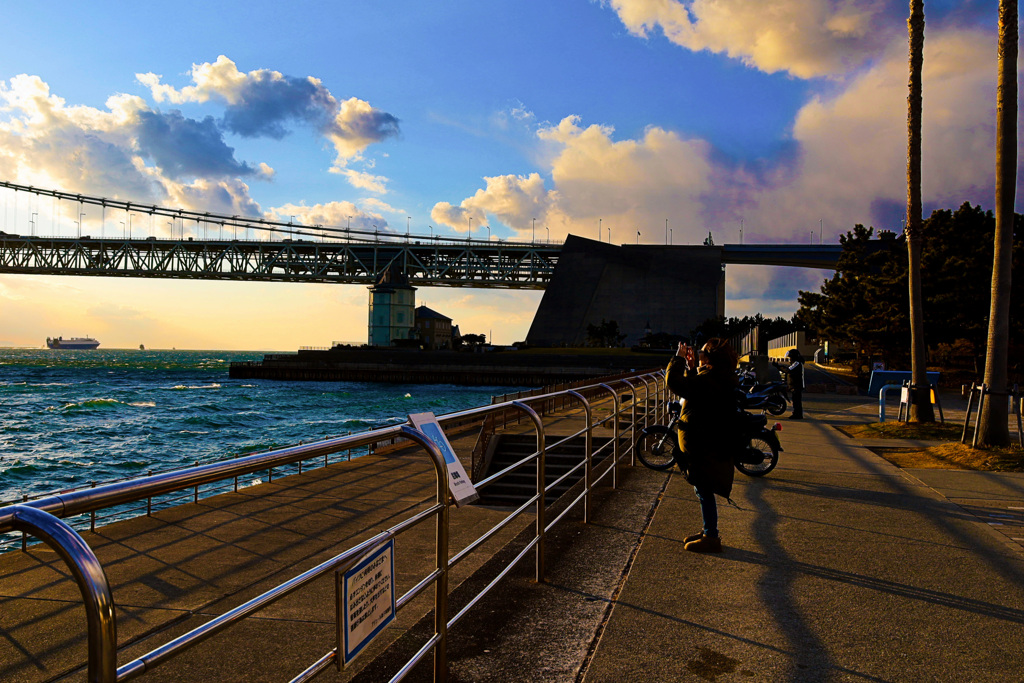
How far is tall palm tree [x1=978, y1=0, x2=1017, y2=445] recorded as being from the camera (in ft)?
36.3

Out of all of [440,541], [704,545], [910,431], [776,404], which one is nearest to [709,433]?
[704,545]

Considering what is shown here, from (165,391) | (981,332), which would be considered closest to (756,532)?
(981,332)

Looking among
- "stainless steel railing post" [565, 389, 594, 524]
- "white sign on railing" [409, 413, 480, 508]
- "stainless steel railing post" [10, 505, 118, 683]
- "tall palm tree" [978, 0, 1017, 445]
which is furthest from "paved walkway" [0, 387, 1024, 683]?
"tall palm tree" [978, 0, 1017, 445]

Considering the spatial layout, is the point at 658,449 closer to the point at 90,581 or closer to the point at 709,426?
the point at 709,426

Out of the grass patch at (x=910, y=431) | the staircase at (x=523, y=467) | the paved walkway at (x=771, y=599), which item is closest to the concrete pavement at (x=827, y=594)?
the paved walkway at (x=771, y=599)

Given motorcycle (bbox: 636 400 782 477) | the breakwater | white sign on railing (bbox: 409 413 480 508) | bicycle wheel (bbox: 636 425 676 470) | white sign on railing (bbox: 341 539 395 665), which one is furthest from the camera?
the breakwater

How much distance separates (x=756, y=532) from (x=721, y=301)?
9676 cm

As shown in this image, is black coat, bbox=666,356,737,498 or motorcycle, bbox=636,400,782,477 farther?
motorcycle, bbox=636,400,782,477

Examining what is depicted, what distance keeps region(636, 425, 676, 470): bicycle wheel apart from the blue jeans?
430cm

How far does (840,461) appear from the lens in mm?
10641

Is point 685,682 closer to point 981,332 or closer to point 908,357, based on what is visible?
point 981,332

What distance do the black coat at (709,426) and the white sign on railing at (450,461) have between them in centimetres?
266

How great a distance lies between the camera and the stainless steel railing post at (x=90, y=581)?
1495mm

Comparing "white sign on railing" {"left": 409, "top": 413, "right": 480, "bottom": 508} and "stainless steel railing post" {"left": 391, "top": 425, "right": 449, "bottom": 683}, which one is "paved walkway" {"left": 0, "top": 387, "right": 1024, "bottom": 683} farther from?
"white sign on railing" {"left": 409, "top": 413, "right": 480, "bottom": 508}
